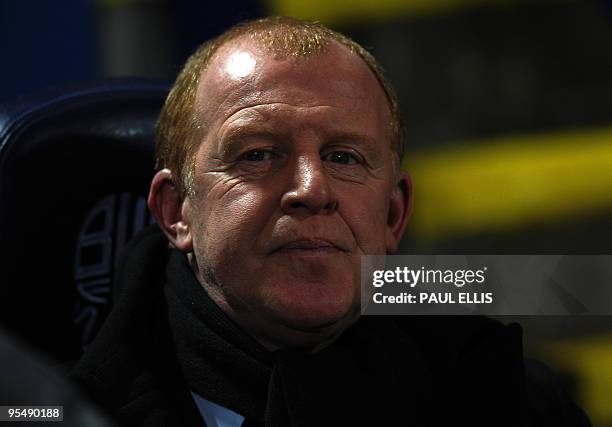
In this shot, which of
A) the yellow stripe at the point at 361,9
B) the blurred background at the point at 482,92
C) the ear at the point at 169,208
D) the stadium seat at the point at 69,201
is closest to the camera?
the ear at the point at 169,208

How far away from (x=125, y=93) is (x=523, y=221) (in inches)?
111

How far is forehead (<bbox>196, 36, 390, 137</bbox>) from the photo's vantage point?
1.69 metres

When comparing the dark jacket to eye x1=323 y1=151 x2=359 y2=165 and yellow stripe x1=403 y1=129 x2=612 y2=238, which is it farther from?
yellow stripe x1=403 y1=129 x2=612 y2=238

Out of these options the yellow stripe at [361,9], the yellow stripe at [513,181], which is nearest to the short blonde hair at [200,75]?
the yellow stripe at [513,181]

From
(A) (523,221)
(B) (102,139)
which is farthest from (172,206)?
(A) (523,221)

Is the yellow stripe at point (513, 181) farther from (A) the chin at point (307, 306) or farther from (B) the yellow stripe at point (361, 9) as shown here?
(A) the chin at point (307, 306)

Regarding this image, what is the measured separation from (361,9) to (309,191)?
342 centimetres

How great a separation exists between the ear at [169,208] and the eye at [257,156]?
0.47 feet

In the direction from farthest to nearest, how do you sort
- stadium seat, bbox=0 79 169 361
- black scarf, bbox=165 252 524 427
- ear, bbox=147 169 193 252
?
stadium seat, bbox=0 79 169 361 → ear, bbox=147 169 193 252 → black scarf, bbox=165 252 524 427

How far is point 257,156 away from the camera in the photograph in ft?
5.56

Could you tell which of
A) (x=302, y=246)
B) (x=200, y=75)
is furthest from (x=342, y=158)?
(x=200, y=75)

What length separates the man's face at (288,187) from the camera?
64.0 inches

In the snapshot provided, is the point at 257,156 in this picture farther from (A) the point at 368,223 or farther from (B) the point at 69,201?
(B) the point at 69,201

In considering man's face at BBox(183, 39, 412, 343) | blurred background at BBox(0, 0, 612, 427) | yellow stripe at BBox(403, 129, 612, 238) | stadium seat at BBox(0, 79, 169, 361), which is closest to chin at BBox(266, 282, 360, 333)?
man's face at BBox(183, 39, 412, 343)
